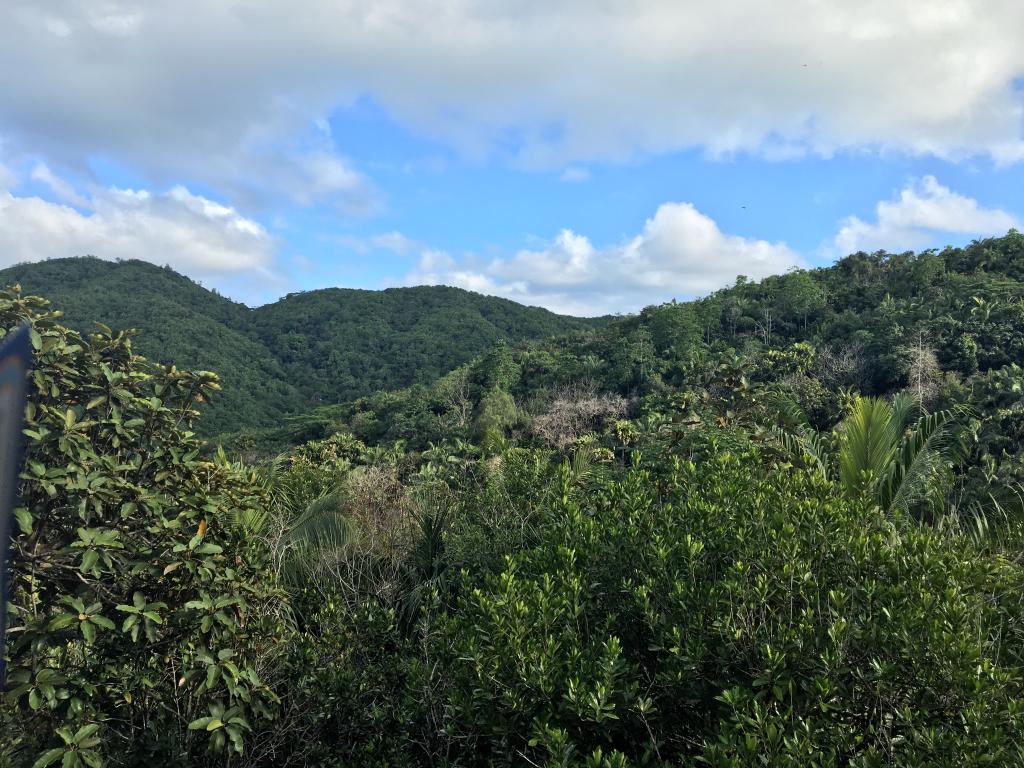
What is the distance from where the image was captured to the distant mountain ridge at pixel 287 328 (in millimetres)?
63469

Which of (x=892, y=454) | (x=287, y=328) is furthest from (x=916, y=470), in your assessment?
(x=287, y=328)

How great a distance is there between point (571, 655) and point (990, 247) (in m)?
55.5

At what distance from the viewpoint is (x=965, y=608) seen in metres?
2.66

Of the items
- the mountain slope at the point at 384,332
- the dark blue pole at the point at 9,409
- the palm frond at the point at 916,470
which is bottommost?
the palm frond at the point at 916,470

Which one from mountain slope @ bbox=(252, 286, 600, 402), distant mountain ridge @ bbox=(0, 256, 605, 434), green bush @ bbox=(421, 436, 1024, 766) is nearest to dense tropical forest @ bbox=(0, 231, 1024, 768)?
green bush @ bbox=(421, 436, 1024, 766)

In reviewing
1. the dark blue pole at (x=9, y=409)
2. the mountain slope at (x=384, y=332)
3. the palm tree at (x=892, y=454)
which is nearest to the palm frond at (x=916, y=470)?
the palm tree at (x=892, y=454)

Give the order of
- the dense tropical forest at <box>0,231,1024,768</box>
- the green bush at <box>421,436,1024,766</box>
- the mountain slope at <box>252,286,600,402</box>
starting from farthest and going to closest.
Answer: the mountain slope at <box>252,286,600,402</box> → the dense tropical forest at <box>0,231,1024,768</box> → the green bush at <box>421,436,1024,766</box>

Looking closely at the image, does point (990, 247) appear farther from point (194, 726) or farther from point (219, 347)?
point (219, 347)

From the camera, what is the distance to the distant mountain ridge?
63.5m

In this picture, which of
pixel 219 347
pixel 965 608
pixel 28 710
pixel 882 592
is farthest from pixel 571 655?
pixel 219 347

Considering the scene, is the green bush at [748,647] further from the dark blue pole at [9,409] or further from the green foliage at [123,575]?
the dark blue pole at [9,409]

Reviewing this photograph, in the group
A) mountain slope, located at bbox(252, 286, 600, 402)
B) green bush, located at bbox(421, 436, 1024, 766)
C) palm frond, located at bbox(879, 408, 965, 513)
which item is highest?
mountain slope, located at bbox(252, 286, 600, 402)

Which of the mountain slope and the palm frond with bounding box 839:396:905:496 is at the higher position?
the mountain slope

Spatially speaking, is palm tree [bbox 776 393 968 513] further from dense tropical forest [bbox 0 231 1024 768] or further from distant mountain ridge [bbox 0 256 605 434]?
distant mountain ridge [bbox 0 256 605 434]
